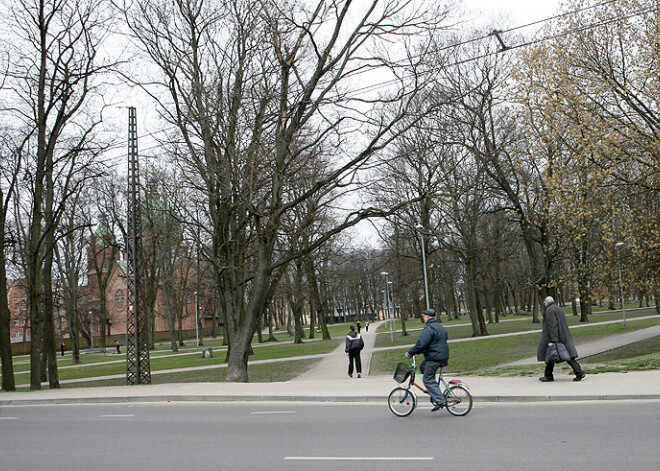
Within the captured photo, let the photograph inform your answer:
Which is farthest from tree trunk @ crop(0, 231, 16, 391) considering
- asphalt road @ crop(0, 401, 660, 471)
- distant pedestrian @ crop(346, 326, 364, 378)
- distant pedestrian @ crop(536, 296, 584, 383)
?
distant pedestrian @ crop(536, 296, 584, 383)

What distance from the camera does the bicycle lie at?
421 inches

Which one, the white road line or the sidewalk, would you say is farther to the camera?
the sidewalk

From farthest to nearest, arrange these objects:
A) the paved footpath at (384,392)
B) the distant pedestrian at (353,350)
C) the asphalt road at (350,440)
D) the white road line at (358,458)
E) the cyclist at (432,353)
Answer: the distant pedestrian at (353,350)
the paved footpath at (384,392)
the cyclist at (432,353)
the white road line at (358,458)
the asphalt road at (350,440)

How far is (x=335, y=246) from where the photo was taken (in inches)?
2408

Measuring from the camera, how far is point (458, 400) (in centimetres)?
1068

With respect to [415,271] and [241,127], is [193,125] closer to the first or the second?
[241,127]

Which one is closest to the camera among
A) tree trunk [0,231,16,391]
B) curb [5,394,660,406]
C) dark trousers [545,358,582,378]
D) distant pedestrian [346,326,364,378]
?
curb [5,394,660,406]

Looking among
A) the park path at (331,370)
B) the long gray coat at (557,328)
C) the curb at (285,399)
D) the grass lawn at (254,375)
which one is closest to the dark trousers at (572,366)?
the long gray coat at (557,328)

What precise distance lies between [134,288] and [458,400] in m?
14.3

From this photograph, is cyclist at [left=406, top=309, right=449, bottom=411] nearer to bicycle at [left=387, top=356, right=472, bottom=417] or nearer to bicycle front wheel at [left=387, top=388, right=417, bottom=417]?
bicycle at [left=387, top=356, right=472, bottom=417]

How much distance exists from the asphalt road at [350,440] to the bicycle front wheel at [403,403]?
0.19 meters

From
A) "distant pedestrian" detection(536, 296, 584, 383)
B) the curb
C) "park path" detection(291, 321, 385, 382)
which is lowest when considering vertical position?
"park path" detection(291, 321, 385, 382)

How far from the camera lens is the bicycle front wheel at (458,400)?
10.7 metres

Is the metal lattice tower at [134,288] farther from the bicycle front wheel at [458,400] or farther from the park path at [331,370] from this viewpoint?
the bicycle front wheel at [458,400]
